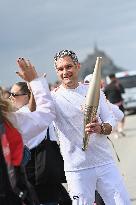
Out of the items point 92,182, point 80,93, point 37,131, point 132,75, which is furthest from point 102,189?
point 132,75

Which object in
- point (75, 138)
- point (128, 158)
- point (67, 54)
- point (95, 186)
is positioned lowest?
point (128, 158)

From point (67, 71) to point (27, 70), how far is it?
58.1 inches

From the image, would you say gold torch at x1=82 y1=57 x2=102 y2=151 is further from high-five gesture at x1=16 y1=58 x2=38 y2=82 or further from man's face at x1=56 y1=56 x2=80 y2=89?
high-five gesture at x1=16 y1=58 x2=38 y2=82

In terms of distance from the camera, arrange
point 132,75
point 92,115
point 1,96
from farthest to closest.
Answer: point 132,75 → point 92,115 → point 1,96

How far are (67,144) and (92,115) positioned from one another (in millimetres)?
443

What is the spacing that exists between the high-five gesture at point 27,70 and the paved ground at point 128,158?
15.9 ft

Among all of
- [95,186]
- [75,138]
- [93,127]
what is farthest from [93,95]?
Result: [95,186]

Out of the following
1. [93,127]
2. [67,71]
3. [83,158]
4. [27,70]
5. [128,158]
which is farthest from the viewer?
[128,158]

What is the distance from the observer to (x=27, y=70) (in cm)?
397

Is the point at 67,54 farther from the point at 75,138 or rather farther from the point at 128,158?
the point at 128,158

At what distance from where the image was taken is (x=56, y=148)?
5672 millimetres

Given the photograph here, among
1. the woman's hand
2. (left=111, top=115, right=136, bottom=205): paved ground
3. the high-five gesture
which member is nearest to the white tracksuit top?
the woman's hand

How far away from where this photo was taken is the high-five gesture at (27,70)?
3.97 meters

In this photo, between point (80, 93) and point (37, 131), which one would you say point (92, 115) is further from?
point (37, 131)
